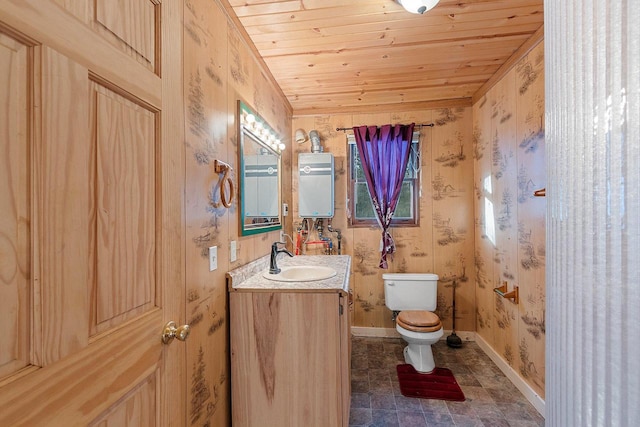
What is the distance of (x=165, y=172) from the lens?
0.84 m

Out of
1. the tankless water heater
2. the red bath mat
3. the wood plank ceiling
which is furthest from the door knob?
the tankless water heater

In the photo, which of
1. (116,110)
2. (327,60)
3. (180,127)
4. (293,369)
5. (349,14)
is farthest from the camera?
(327,60)

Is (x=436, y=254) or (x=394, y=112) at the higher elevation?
(x=394, y=112)

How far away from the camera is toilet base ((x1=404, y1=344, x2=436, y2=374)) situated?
2.30 metres

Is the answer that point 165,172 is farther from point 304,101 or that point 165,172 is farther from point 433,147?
point 433,147

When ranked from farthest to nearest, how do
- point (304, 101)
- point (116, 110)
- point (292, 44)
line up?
point (304, 101) → point (292, 44) → point (116, 110)

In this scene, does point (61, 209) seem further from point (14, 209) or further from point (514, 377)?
point (514, 377)

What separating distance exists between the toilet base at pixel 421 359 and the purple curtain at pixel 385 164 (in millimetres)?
808

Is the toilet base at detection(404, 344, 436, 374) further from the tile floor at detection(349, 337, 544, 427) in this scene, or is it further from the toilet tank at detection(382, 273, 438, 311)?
the toilet tank at detection(382, 273, 438, 311)

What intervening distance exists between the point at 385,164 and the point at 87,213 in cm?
263

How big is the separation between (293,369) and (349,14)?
6.59 ft

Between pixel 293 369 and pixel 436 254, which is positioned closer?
pixel 293 369

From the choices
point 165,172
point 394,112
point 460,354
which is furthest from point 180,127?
point 460,354

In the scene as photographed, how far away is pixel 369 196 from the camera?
9.94 ft
